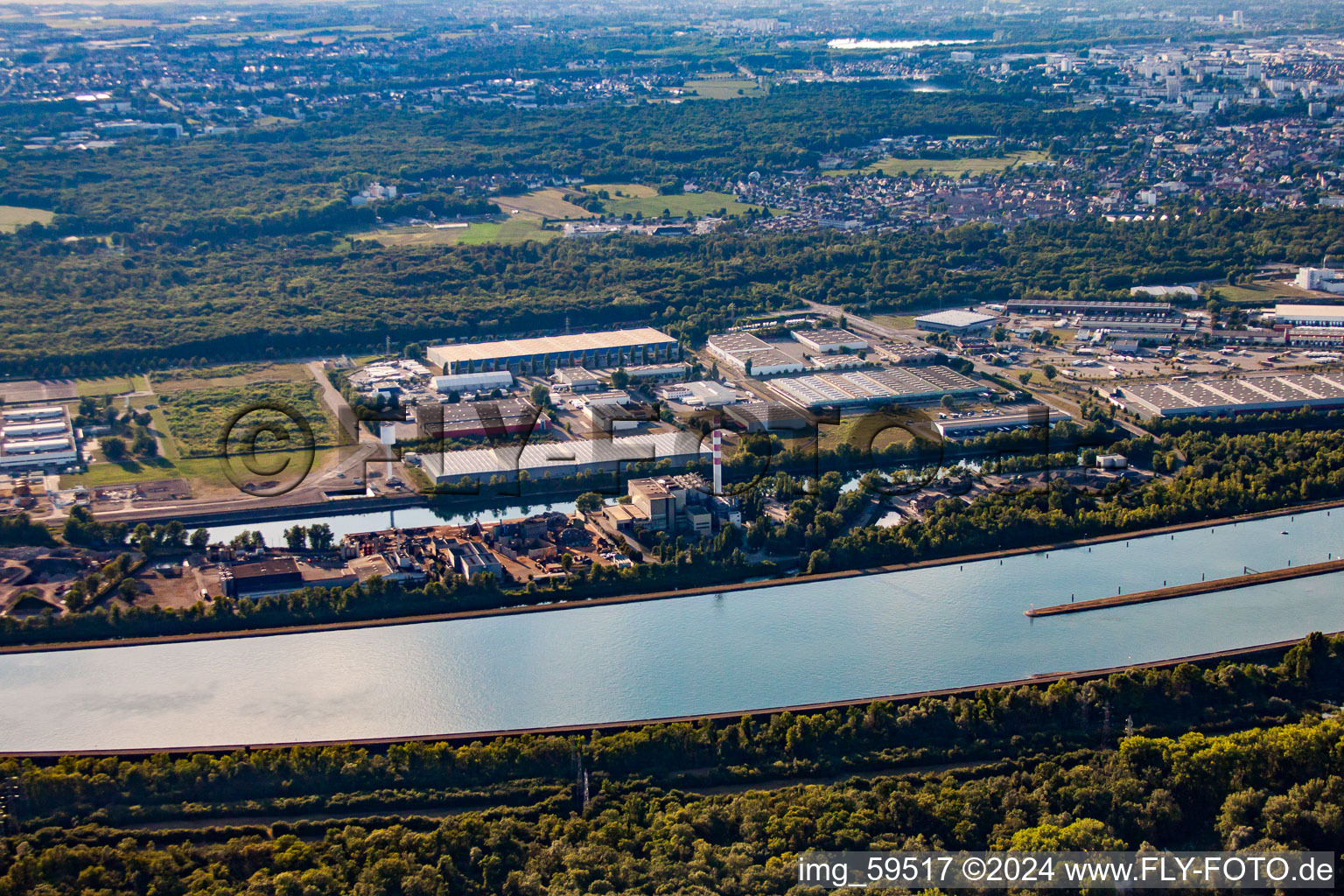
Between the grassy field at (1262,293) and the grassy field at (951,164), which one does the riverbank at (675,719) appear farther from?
the grassy field at (951,164)

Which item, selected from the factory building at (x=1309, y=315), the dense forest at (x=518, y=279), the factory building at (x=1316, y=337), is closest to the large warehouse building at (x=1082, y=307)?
the dense forest at (x=518, y=279)

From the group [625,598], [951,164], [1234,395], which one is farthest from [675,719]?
[951,164]

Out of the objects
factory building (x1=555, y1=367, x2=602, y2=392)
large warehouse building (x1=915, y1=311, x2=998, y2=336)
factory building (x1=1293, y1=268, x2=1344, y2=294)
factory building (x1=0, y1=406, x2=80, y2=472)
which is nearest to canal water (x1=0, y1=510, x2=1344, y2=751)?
factory building (x1=0, y1=406, x2=80, y2=472)

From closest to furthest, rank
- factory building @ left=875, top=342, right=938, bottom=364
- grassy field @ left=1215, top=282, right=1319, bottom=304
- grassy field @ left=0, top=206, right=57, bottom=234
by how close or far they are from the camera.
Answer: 1. factory building @ left=875, top=342, right=938, bottom=364
2. grassy field @ left=1215, top=282, right=1319, bottom=304
3. grassy field @ left=0, top=206, right=57, bottom=234

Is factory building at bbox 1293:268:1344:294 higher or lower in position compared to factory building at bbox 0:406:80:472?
higher

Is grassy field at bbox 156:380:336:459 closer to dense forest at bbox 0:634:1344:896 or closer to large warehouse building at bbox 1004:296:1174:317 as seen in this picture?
dense forest at bbox 0:634:1344:896

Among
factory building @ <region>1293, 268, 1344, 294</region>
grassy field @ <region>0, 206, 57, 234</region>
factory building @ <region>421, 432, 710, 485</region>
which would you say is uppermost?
grassy field @ <region>0, 206, 57, 234</region>

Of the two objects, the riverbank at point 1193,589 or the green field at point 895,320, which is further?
the green field at point 895,320
